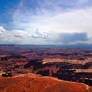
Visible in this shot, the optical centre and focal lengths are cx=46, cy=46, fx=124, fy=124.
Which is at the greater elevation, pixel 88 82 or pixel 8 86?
pixel 8 86

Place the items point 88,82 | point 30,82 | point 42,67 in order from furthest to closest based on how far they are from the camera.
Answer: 1. point 42,67
2. point 88,82
3. point 30,82

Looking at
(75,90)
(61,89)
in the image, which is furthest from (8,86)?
(75,90)

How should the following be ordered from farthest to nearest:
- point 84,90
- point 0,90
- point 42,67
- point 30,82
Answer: point 42,67 < point 30,82 < point 84,90 < point 0,90

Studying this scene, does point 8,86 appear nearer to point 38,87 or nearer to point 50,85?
point 38,87

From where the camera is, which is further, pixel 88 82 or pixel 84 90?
pixel 88 82

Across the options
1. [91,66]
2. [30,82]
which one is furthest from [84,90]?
[91,66]

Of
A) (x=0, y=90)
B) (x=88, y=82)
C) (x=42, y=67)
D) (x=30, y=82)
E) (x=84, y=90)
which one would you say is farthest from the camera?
(x=42, y=67)

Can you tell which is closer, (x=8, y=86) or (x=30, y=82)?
(x=8, y=86)

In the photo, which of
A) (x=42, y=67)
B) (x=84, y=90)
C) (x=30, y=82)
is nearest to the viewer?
(x=84, y=90)

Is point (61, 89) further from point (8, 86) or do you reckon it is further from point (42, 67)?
point (42, 67)
